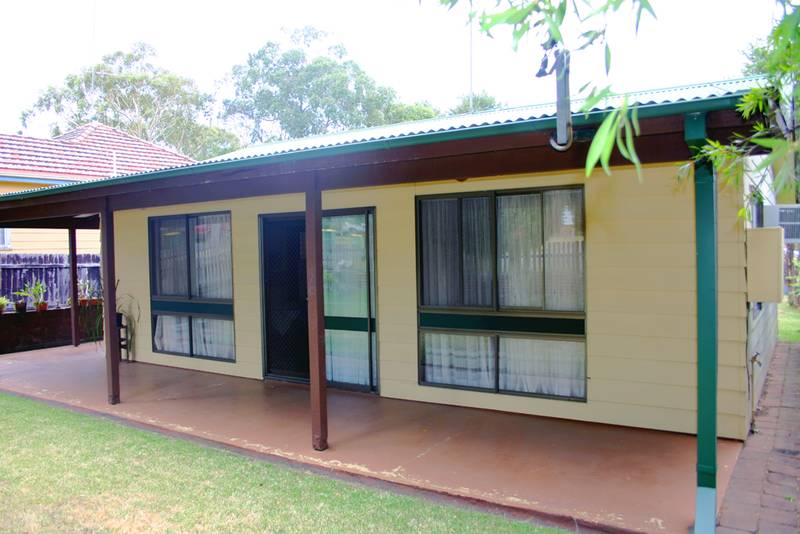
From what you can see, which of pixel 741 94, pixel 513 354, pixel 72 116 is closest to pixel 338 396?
pixel 513 354

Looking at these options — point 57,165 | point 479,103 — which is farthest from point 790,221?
point 479,103

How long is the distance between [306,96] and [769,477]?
27230mm

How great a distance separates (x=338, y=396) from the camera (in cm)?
645

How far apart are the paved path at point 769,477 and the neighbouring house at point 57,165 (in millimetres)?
12868

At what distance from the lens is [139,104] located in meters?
29.7

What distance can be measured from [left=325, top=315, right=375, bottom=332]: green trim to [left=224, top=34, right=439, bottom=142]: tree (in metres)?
20.9

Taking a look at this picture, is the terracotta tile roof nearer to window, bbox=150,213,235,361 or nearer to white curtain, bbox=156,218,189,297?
white curtain, bbox=156,218,189,297

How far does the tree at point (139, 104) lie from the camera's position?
96.2 ft

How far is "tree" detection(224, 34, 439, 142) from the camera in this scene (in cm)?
2752

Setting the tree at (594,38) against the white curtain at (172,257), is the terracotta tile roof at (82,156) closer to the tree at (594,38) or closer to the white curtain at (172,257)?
the white curtain at (172,257)

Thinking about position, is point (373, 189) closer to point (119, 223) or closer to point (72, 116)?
point (119, 223)

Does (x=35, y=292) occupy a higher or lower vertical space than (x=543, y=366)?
higher

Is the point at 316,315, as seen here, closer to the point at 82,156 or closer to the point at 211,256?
the point at 211,256

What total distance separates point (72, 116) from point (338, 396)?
29.4 meters
